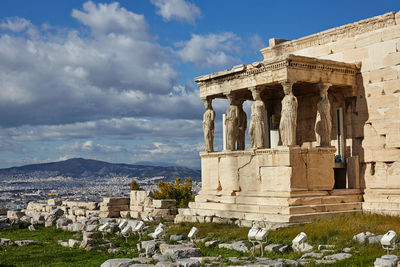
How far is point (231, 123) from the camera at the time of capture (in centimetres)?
1772

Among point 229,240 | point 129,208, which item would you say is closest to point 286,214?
point 229,240

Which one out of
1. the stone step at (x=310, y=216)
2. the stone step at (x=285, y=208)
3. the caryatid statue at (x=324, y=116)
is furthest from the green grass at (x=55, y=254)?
the caryatid statue at (x=324, y=116)

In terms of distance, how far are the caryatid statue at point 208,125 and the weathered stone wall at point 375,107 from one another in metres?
4.19

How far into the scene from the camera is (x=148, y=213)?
2125 cm

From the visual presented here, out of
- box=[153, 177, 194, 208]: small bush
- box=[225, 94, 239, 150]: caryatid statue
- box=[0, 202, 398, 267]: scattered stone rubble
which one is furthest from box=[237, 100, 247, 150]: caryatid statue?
box=[153, 177, 194, 208]: small bush

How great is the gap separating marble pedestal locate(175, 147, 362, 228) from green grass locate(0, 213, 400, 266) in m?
0.56

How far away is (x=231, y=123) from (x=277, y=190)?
3.09 metres

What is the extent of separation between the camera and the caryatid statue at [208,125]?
18.5 meters

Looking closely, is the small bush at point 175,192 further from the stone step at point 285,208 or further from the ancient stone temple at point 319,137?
the stone step at point 285,208

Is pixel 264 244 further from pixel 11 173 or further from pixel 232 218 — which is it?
pixel 11 173

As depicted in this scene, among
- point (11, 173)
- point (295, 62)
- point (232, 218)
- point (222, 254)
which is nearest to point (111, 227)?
point (232, 218)

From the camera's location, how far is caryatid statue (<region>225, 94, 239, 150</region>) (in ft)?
57.9

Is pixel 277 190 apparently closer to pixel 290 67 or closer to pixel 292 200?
pixel 292 200

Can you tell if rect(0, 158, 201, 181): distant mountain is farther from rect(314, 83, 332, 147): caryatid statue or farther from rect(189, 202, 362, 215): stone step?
rect(314, 83, 332, 147): caryatid statue
